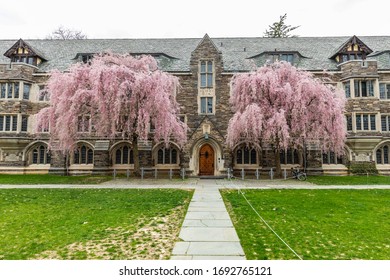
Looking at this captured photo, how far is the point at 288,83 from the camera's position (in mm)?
17203

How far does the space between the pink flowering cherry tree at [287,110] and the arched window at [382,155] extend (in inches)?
267

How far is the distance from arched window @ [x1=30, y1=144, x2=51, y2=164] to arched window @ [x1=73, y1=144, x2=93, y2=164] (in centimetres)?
241

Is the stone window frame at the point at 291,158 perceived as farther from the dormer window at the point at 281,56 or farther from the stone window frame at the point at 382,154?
the dormer window at the point at 281,56

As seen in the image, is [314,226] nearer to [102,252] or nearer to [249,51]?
[102,252]

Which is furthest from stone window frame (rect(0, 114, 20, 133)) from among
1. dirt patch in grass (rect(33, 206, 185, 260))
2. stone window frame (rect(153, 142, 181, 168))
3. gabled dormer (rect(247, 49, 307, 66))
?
gabled dormer (rect(247, 49, 307, 66))

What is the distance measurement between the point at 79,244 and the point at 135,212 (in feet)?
10.1

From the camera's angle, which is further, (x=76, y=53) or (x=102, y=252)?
(x=76, y=53)

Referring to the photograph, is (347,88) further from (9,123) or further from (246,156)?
(9,123)

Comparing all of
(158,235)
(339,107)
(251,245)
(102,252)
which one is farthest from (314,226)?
(339,107)

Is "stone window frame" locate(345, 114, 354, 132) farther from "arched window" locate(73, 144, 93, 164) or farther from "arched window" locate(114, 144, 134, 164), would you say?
"arched window" locate(73, 144, 93, 164)

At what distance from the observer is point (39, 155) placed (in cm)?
2300

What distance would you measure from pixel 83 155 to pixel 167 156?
294 inches

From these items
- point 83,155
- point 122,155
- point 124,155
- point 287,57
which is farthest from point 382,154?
point 83,155

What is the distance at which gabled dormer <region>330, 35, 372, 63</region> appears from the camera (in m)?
22.5
